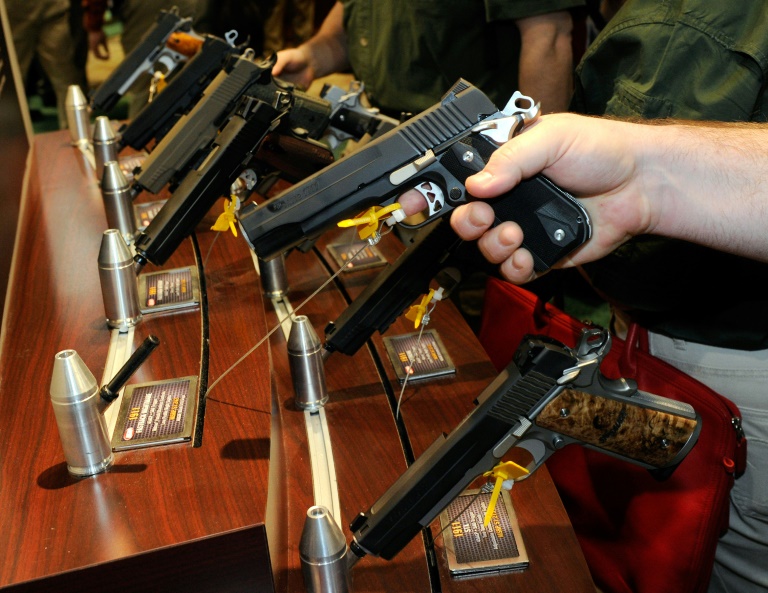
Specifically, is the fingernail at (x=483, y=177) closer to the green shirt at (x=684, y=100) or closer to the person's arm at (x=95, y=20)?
the green shirt at (x=684, y=100)

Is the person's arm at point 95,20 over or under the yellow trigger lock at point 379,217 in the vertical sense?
under

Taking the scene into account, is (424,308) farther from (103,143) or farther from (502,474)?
(103,143)

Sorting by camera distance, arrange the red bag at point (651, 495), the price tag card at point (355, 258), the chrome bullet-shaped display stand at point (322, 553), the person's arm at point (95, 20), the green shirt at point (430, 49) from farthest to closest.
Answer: the person's arm at point (95, 20), the green shirt at point (430, 49), the price tag card at point (355, 258), the red bag at point (651, 495), the chrome bullet-shaped display stand at point (322, 553)

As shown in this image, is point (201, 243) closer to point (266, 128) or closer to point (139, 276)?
point (139, 276)

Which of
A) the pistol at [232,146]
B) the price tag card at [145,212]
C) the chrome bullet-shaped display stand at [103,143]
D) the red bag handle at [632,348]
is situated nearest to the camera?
the red bag handle at [632,348]

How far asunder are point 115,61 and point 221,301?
275 inches

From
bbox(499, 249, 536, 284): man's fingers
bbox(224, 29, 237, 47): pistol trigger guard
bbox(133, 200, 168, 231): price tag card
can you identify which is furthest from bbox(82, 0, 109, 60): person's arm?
bbox(499, 249, 536, 284): man's fingers

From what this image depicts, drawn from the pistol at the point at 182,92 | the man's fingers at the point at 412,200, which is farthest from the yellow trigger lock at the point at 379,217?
the pistol at the point at 182,92

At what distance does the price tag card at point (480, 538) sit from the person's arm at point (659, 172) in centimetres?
46

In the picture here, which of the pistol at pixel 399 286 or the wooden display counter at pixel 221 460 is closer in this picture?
the wooden display counter at pixel 221 460

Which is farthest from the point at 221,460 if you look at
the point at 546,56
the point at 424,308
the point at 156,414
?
the point at 546,56

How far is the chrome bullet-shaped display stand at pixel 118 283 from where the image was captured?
63.7 inches

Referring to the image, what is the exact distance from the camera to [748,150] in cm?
123

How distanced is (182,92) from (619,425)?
6.69 ft
